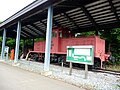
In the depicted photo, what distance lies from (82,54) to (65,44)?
6.37 m

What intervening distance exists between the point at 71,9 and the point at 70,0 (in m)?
2.00

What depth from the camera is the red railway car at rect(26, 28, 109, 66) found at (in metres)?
13.7

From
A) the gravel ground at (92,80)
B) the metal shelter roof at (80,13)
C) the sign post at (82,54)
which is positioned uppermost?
the metal shelter roof at (80,13)

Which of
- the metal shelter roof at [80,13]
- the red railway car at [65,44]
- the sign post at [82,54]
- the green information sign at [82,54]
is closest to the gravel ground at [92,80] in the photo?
the sign post at [82,54]

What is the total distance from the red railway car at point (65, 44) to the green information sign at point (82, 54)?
317cm

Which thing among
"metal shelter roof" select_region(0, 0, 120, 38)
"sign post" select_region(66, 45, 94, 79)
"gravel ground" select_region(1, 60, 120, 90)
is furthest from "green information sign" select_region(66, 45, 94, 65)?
"metal shelter roof" select_region(0, 0, 120, 38)

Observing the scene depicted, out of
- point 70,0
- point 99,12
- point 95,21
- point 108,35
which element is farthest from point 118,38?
point 70,0

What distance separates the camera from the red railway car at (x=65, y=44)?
13.7m

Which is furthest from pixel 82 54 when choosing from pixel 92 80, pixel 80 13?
pixel 80 13

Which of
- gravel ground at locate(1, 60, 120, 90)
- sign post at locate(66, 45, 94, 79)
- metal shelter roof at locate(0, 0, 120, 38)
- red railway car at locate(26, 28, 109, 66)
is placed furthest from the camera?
red railway car at locate(26, 28, 109, 66)

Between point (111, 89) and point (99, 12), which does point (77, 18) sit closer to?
point (99, 12)

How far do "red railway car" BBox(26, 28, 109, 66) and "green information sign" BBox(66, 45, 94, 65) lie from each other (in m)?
3.17

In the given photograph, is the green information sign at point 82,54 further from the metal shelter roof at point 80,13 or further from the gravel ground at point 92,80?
the metal shelter roof at point 80,13

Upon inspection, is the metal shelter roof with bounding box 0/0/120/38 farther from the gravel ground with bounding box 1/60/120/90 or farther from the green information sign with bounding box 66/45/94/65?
the gravel ground with bounding box 1/60/120/90
